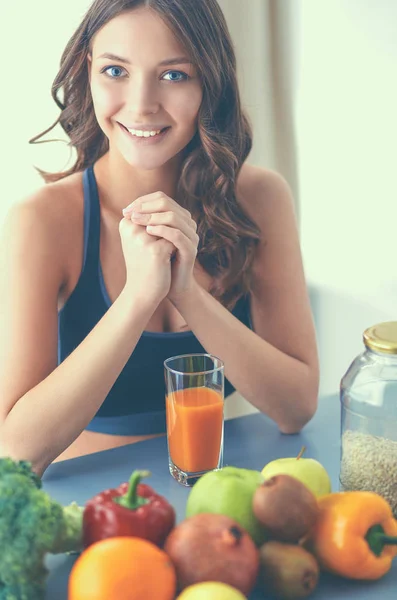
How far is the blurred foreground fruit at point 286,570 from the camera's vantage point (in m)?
0.78

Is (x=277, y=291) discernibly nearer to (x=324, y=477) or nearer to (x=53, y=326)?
(x=53, y=326)

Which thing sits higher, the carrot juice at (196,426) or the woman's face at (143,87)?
the woman's face at (143,87)

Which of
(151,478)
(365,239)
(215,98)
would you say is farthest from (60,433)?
(365,239)

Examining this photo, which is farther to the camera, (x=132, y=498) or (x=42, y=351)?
(x=42, y=351)

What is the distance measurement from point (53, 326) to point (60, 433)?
0.76ft

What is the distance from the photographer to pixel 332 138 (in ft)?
8.53

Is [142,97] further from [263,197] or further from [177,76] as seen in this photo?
[263,197]

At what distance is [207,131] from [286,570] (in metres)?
0.97

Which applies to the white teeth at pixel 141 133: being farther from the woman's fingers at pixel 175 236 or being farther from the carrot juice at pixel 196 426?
the carrot juice at pixel 196 426

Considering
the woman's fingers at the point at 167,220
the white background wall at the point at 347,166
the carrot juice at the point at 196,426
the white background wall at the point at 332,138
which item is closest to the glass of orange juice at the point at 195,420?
the carrot juice at the point at 196,426

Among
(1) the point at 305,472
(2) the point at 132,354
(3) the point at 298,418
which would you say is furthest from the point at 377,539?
(2) the point at 132,354

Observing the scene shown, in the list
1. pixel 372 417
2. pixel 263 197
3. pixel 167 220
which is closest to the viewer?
pixel 372 417

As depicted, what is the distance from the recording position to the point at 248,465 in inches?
46.6

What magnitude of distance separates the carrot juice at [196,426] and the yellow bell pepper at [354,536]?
306mm
